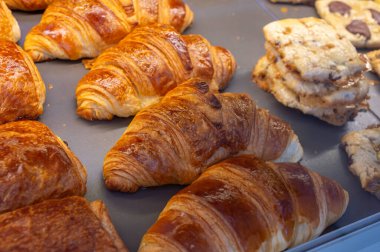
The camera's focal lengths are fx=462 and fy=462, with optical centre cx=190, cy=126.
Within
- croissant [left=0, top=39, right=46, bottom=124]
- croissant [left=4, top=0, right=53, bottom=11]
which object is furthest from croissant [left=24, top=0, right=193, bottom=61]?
croissant [left=0, top=39, right=46, bottom=124]

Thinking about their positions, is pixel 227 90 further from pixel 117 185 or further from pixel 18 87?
pixel 18 87

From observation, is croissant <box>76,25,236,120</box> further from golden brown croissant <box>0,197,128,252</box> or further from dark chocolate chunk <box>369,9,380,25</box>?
dark chocolate chunk <box>369,9,380,25</box>

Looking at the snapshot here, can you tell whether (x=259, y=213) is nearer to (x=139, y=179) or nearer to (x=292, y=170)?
(x=292, y=170)

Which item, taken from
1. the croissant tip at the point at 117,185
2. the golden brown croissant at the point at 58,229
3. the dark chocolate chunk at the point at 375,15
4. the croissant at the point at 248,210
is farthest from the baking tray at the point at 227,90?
the dark chocolate chunk at the point at 375,15

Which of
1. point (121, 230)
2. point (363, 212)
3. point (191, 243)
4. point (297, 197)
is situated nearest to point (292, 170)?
point (297, 197)

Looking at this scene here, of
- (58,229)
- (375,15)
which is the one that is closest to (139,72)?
(58,229)

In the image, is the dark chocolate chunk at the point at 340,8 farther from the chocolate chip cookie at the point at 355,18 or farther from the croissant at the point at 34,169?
the croissant at the point at 34,169
